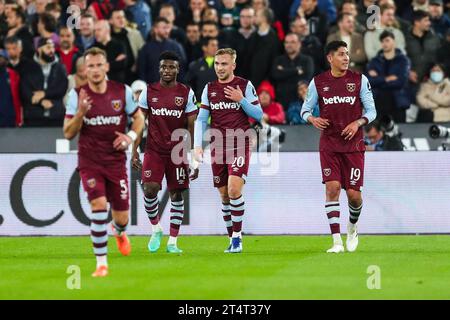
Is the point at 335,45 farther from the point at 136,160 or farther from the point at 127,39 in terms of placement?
the point at 127,39

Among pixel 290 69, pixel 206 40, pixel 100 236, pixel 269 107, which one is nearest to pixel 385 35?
pixel 290 69

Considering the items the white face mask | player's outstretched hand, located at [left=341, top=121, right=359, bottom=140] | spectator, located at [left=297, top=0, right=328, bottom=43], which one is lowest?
player's outstretched hand, located at [left=341, top=121, right=359, bottom=140]

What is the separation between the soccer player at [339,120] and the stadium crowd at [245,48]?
19.7 feet

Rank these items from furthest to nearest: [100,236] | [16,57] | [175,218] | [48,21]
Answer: [48,21]
[16,57]
[175,218]
[100,236]

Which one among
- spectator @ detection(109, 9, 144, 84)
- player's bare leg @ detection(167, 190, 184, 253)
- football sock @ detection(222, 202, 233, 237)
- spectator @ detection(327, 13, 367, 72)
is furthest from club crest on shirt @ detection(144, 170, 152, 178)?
spectator @ detection(327, 13, 367, 72)

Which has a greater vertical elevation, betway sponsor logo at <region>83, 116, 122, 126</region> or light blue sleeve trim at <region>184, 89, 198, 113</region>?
light blue sleeve trim at <region>184, 89, 198, 113</region>

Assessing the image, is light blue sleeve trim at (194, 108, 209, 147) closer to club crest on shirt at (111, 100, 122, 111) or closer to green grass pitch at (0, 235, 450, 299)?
green grass pitch at (0, 235, 450, 299)

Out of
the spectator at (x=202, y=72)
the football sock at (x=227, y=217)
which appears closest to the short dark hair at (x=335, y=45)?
the football sock at (x=227, y=217)

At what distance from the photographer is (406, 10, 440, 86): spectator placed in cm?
2303

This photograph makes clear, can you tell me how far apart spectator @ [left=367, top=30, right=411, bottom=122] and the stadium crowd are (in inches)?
0.7

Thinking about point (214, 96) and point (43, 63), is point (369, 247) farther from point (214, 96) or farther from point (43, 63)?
point (43, 63)

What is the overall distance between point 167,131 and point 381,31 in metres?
7.74

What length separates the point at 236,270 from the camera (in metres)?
13.8

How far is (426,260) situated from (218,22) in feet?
33.4
